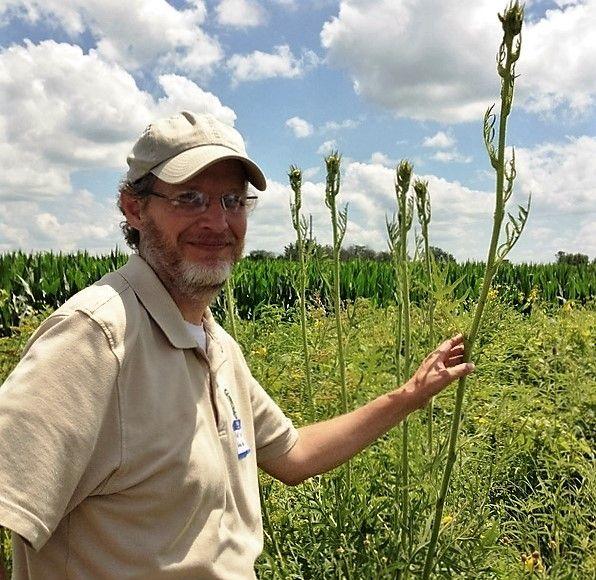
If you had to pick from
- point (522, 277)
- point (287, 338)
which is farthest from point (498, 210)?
point (522, 277)

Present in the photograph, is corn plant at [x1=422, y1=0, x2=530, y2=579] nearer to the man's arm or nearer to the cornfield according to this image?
the man's arm

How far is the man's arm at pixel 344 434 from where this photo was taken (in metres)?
2.37

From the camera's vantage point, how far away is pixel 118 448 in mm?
1700

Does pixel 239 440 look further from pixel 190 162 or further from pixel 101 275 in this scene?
pixel 101 275

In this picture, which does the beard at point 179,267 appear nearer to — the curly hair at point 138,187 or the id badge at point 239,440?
the curly hair at point 138,187

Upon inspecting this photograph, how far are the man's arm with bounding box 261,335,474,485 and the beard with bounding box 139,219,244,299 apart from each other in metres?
0.71

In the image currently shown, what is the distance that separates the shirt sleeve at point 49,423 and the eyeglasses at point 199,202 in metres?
0.52

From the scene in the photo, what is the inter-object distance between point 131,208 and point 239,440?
0.74m

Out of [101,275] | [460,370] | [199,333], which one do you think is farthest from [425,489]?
[101,275]

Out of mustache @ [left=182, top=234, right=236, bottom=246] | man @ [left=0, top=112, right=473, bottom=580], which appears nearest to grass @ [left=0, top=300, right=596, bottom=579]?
man @ [left=0, top=112, right=473, bottom=580]

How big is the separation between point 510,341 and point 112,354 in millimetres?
4726

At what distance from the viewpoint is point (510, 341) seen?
19.5 feet

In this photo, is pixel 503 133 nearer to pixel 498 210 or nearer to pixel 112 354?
pixel 498 210

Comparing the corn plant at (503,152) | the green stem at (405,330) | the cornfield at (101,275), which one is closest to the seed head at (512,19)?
the corn plant at (503,152)
